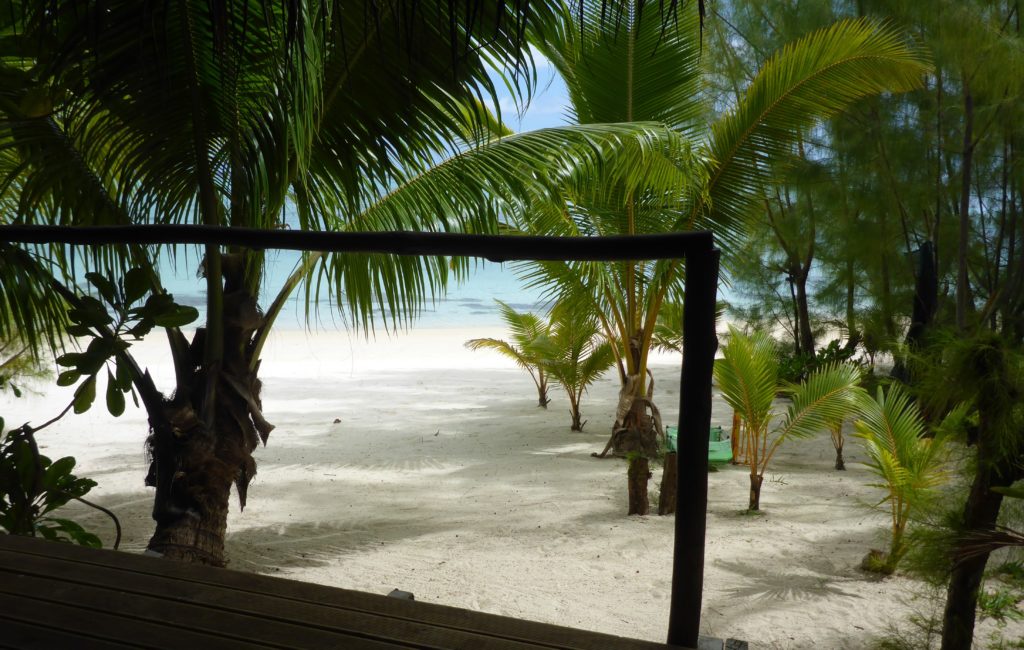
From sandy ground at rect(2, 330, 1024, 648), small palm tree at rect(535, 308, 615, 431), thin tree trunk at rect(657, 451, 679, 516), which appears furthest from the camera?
small palm tree at rect(535, 308, 615, 431)

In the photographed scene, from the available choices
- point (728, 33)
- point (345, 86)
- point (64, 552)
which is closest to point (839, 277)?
point (728, 33)

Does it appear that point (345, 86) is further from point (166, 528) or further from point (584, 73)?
point (584, 73)

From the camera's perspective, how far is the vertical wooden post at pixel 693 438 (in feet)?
3.76

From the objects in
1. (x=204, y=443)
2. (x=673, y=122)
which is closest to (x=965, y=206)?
(x=673, y=122)

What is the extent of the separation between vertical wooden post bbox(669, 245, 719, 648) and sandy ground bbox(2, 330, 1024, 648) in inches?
87.3

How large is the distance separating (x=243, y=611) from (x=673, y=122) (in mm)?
5195

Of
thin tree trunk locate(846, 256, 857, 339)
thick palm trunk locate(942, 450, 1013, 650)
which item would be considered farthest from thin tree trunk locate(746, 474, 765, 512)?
thin tree trunk locate(846, 256, 857, 339)

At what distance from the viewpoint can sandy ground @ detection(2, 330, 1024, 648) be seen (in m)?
3.66

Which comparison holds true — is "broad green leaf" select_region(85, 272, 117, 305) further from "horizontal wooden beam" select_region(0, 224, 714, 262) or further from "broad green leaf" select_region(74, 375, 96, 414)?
"horizontal wooden beam" select_region(0, 224, 714, 262)

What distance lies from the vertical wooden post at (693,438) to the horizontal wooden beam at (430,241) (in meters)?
0.05

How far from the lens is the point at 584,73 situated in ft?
18.6

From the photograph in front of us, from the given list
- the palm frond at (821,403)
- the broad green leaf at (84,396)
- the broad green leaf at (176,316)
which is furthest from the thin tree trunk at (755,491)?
the broad green leaf at (84,396)

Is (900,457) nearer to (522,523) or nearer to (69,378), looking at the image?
(522,523)

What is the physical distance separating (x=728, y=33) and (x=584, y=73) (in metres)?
5.83
